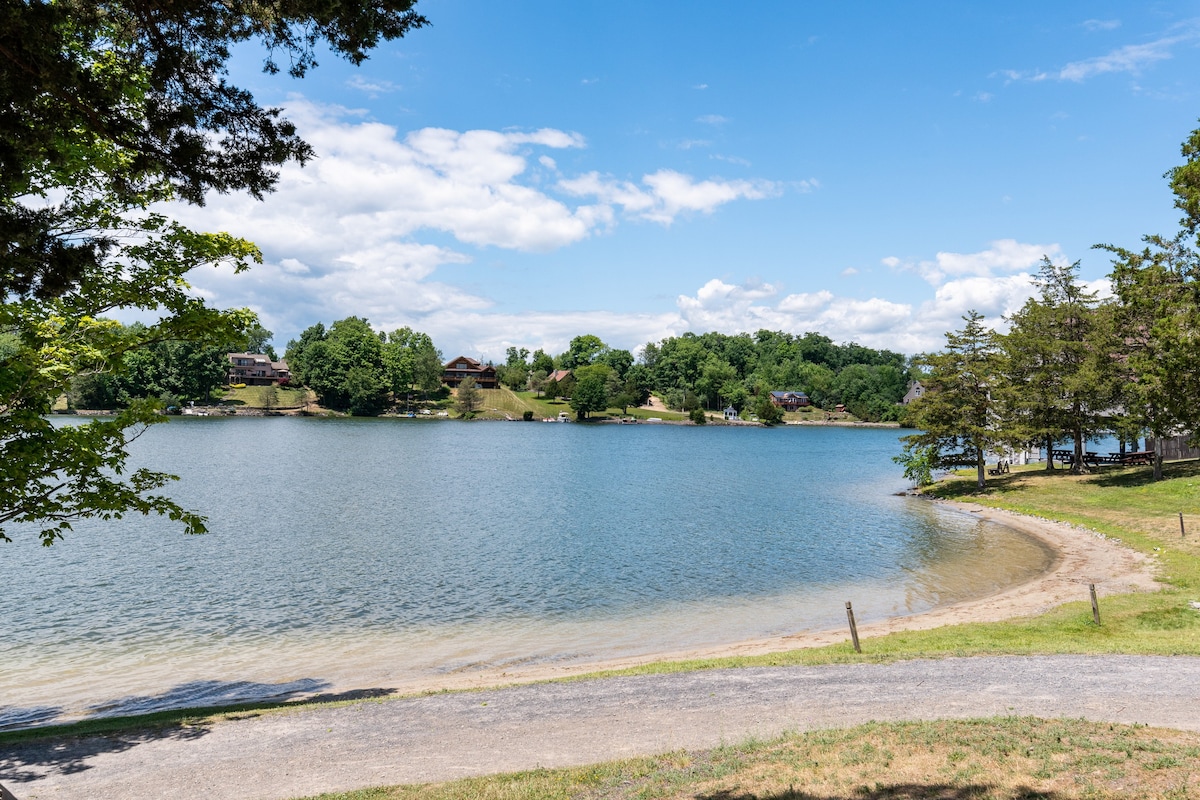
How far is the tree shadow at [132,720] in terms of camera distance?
510 inches

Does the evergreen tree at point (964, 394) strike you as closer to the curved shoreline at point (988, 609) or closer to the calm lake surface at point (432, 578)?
the calm lake surface at point (432, 578)

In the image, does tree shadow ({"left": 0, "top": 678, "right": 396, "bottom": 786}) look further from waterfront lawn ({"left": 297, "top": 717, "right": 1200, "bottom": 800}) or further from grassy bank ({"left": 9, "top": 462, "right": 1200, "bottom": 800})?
waterfront lawn ({"left": 297, "top": 717, "right": 1200, "bottom": 800})

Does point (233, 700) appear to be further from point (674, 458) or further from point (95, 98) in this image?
point (674, 458)

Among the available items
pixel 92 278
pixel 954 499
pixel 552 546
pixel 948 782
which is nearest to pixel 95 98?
pixel 92 278

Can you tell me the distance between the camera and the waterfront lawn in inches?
360

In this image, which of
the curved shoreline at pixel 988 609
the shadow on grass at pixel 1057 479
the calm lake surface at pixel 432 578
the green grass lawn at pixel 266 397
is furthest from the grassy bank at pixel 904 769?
the green grass lawn at pixel 266 397

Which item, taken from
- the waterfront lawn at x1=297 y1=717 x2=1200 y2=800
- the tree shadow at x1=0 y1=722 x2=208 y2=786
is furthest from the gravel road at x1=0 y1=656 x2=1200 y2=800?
the waterfront lawn at x1=297 y1=717 x2=1200 y2=800

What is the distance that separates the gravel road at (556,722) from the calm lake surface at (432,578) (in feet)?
17.6

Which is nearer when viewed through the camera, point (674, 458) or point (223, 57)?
point (223, 57)

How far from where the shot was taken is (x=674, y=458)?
95.2 metres

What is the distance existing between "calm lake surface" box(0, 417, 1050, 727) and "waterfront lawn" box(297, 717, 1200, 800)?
10483 mm

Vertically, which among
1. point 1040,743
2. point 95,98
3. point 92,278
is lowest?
point 1040,743

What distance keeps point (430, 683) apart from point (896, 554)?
27835 millimetres

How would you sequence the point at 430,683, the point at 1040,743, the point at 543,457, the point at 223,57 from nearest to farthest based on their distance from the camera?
the point at 223,57 < the point at 1040,743 < the point at 430,683 < the point at 543,457
